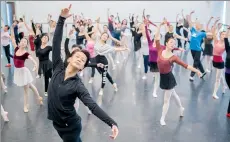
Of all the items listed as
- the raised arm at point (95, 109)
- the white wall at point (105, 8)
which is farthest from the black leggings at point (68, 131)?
the white wall at point (105, 8)

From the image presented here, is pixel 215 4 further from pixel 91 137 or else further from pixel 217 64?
pixel 91 137

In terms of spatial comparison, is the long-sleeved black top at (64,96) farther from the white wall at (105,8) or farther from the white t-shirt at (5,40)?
the white wall at (105,8)

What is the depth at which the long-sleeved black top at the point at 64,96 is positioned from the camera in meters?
2.47

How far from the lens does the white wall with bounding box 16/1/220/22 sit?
63.9 ft

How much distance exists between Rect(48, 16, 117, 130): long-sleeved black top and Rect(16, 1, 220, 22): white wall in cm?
1721

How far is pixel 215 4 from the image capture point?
1852 centimetres

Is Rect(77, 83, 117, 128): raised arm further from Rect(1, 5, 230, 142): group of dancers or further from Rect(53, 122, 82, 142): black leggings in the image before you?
Rect(53, 122, 82, 142): black leggings

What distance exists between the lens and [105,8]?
64.3 feet

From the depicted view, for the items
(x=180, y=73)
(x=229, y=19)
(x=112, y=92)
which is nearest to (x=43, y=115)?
(x=112, y=92)

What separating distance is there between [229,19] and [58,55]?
49.8ft

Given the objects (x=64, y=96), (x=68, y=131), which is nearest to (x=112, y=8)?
(x=68, y=131)

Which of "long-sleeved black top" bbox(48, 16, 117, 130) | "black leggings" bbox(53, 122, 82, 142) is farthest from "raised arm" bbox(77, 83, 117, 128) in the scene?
"black leggings" bbox(53, 122, 82, 142)

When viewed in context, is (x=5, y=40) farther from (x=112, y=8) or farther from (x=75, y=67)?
(x=112, y=8)

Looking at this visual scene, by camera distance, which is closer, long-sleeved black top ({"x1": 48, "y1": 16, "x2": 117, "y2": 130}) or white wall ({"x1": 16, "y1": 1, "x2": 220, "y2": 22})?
long-sleeved black top ({"x1": 48, "y1": 16, "x2": 117, "y2": 130})
